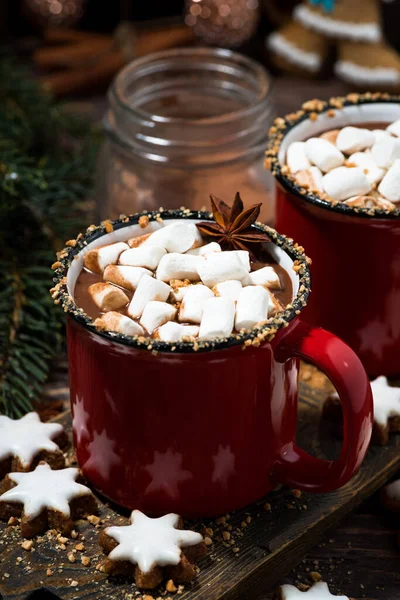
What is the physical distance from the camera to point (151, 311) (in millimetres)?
889

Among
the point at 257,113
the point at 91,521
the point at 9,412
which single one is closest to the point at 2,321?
the point at 9,412

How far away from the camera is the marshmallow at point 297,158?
3.69ft

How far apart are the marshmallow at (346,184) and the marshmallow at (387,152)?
0.04 meters

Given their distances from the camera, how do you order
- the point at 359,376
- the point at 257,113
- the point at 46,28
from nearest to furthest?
1. the point at 359,376
2. the point at 257,113
3. the point at 46,28

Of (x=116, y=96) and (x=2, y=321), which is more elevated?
(x=116, y=96)

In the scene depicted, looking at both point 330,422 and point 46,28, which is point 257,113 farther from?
point 46,28

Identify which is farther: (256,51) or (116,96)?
(256,51)

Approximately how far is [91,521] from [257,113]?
0.72 m

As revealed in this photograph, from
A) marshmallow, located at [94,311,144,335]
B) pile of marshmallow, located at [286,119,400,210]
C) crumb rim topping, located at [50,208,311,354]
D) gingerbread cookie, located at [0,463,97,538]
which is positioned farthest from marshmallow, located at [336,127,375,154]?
gingerbread cookie, located at [0,463,97,538]

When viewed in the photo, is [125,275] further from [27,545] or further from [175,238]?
[27,545]

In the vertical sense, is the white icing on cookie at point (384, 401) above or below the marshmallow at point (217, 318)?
below

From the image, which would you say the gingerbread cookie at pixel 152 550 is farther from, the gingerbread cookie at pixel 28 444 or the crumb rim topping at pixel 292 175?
the crumb rim topping at pixel 292 175

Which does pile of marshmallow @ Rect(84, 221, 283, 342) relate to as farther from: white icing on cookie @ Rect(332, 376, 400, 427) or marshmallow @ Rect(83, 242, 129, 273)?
white icing on cookie @ Rect(332, 376, 400, 427)

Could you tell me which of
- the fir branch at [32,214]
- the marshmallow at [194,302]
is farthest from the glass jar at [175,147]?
the marshmallow at [194,302]
